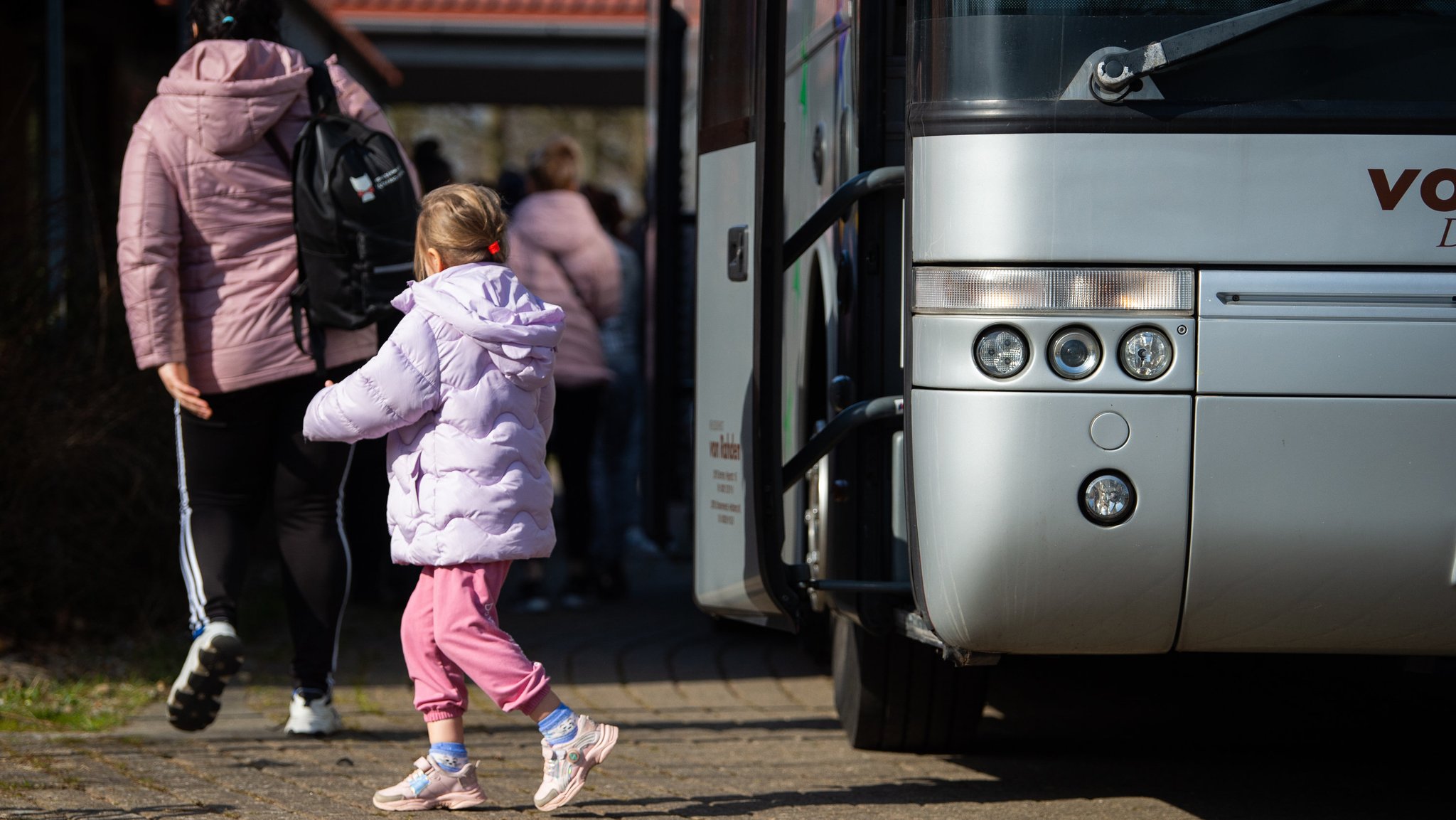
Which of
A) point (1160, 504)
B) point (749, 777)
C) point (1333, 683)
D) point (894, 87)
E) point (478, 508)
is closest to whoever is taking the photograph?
point (1160, 504)

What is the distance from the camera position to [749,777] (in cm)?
472

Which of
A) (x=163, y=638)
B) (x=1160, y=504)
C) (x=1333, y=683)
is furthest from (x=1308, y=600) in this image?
(x=163, y=638)

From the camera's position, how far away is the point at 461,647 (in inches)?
160

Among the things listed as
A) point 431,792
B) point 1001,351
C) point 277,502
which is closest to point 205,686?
point 277,502

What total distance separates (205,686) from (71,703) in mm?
1062

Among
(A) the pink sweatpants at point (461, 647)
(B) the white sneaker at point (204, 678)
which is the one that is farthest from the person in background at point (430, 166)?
(A) the pink sweatpants at point (461, 647)

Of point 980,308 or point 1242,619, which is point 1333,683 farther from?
point 980,308

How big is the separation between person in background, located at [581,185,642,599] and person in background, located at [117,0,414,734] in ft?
11.9

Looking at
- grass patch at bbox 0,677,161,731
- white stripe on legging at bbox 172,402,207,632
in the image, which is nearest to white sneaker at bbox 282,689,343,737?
white stripe on legging at bbox 172,402,207,632

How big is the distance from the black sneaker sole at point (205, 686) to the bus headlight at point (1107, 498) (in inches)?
89.0

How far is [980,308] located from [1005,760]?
1878 mm

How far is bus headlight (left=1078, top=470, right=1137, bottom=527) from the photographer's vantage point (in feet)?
11.6

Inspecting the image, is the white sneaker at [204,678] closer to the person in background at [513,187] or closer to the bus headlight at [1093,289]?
the bus headlight at [1093,289]

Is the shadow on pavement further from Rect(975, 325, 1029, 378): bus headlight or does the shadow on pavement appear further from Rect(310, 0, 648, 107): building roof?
Rect(310, 0, 648, 107): building roof
